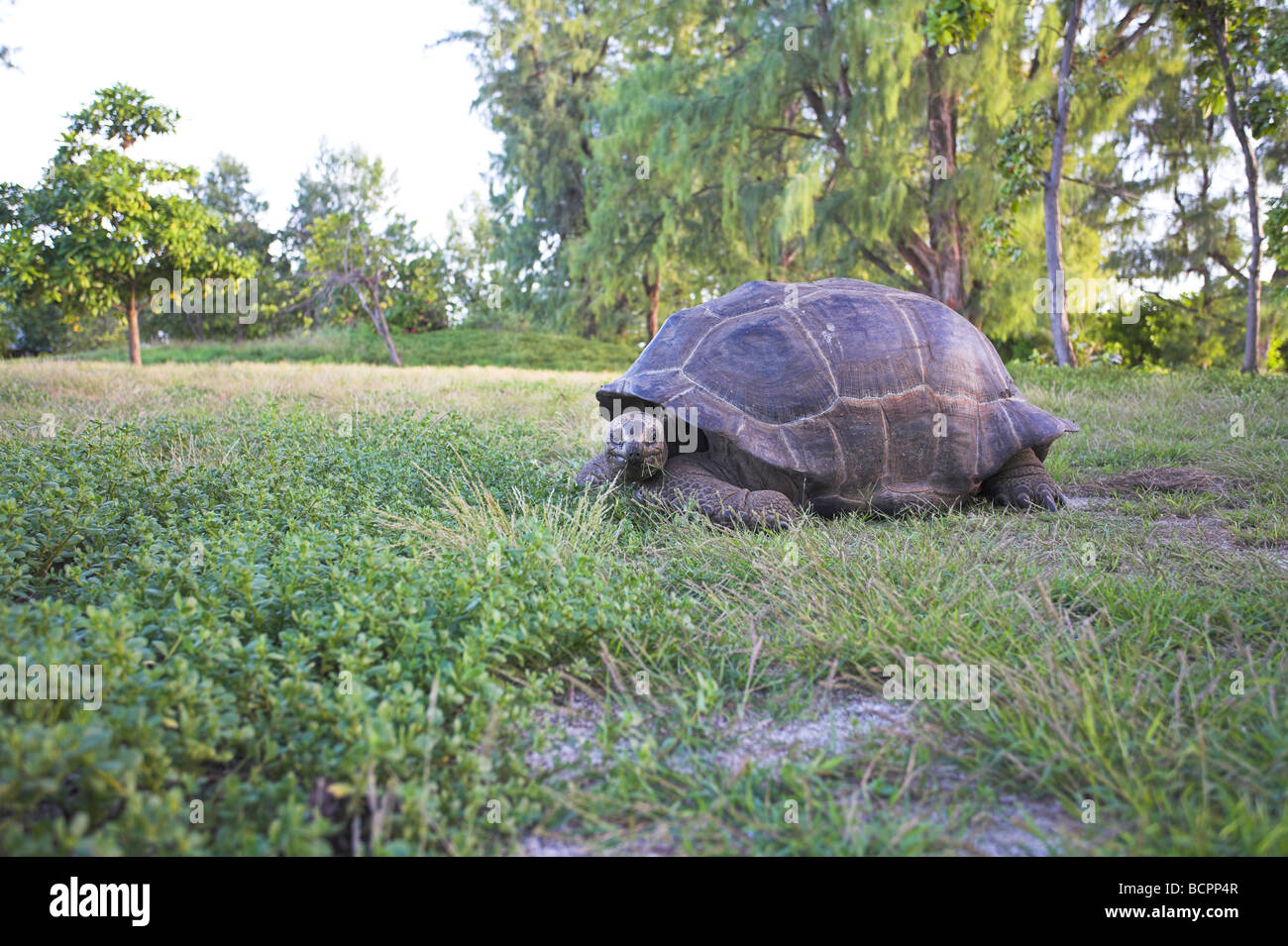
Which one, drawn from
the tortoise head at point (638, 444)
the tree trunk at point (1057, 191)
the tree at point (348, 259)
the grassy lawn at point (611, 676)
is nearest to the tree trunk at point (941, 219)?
the tree trunk at point (1057, 191)

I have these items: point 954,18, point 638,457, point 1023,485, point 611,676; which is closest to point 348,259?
point 954,18

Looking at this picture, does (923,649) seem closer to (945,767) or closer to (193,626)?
(945,767)

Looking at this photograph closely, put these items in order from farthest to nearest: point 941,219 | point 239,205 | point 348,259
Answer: point 239,205
point 348,259
point 941,219

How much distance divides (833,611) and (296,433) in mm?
4289

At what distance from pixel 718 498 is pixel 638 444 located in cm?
50

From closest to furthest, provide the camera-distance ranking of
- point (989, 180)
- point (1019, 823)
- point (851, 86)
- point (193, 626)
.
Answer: point (1019, 823) → point (193, 626) → point (989, 180) → point (851, 86)

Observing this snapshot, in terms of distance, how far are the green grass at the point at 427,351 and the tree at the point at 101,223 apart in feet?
39.6

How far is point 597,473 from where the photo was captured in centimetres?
461

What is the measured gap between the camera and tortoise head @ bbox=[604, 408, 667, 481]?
412 cm

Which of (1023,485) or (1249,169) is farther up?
(1249,169)

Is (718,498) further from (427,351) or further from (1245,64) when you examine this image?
(427,351)

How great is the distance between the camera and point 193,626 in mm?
2207
